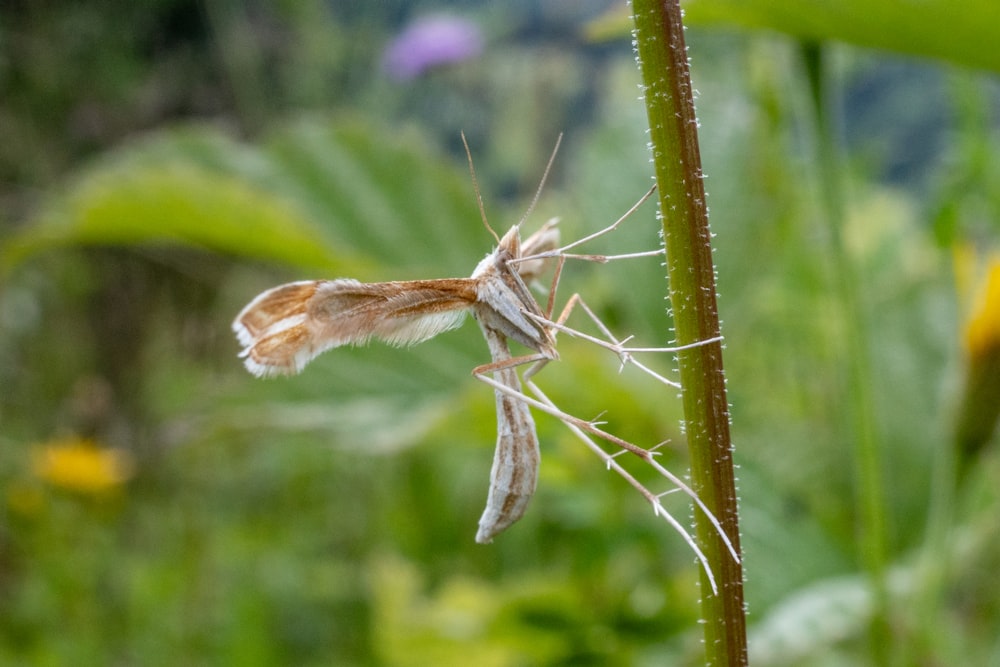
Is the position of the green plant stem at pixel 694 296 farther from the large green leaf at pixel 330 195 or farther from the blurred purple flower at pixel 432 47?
the blurred purple flower at pixel 432 47

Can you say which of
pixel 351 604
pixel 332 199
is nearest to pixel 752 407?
pixel 332 199

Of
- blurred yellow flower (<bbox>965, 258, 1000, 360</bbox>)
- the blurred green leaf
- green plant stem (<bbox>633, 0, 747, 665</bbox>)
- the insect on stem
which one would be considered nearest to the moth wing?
the insect on stem

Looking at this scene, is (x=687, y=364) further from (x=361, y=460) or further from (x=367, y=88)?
(x=367, y=88)

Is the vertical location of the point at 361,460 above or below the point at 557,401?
above

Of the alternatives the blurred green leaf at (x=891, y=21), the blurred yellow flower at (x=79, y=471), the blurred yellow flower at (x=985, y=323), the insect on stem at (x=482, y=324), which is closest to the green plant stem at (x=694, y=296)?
the insect on stem at (x=482, y=324)

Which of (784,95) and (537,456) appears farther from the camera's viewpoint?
(784,95)

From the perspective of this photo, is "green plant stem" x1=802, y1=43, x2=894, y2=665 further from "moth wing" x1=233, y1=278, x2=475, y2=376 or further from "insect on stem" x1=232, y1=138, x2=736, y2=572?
"moth wing" x1=233, y1=278, x2=475, y2=376
